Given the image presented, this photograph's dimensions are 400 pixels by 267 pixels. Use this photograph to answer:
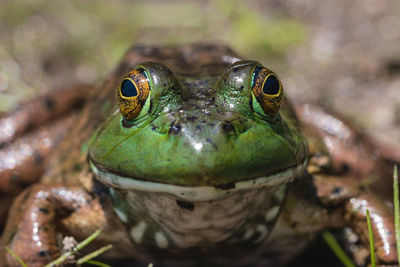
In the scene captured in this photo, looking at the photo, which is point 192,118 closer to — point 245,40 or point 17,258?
point 17,258

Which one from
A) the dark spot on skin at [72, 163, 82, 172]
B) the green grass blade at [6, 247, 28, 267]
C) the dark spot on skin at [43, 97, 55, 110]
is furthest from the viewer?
the dark spot on skin at [43, 97, 55, 110]

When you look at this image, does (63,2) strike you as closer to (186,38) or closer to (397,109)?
(186,38)

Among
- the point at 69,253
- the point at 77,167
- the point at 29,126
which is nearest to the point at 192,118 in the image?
the point at 69,253

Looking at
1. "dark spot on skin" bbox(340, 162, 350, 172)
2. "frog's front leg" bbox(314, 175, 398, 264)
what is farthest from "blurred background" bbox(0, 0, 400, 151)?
"frog's front leg" bbox(314, 175, 398, 264)

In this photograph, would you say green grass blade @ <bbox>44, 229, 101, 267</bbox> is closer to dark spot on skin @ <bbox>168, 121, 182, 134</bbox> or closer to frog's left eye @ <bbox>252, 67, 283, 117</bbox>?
dark spot on skin @ <bbox>168, 121, 182, 134</bbox>

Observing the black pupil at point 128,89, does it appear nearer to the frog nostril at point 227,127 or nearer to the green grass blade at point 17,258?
the frog nostril at point 227,127

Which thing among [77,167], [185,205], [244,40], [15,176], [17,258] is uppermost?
[185,205]

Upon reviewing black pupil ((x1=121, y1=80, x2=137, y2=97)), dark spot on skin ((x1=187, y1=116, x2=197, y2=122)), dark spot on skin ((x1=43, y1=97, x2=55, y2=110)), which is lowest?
dark spot on skin ((x1=43, y1=97, x2=55, y2=110))

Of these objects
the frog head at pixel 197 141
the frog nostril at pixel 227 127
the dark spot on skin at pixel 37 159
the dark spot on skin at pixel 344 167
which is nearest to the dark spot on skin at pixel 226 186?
the frog head at pixel 197 141
